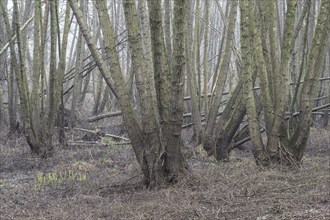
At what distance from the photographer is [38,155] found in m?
7.81

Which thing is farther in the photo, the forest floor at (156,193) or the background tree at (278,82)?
the background tree at (278,82)

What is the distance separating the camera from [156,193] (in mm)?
4895

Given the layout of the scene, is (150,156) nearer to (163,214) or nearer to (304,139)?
(163,214)

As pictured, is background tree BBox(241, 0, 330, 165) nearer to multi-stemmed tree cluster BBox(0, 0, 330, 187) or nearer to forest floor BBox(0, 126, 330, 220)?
multi-stemmed tree cluster BBox(0, 0, 330, 187)

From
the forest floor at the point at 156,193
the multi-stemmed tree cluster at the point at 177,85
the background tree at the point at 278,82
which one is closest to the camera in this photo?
the forest floor at the point at 156,193

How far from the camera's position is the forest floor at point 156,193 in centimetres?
420

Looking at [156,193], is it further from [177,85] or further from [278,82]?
[278,82]

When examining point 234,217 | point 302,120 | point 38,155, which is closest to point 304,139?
point 302,120

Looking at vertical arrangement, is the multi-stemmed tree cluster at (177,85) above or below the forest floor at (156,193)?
above

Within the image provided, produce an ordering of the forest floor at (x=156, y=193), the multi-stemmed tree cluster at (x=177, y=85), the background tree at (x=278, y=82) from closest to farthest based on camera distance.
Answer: the forest floor at (x=156, y=193) < the multi-stemmed tree cluster at (x=177, y=85) < the background tree at (x=278, y=82)

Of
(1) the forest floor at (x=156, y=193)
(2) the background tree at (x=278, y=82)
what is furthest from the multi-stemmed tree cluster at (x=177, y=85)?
(1) the forest floor at (x=156, y=193)

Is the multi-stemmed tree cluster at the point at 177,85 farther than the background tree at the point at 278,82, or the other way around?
the background tree at the point at 278,82

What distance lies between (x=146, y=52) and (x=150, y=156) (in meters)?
1.92

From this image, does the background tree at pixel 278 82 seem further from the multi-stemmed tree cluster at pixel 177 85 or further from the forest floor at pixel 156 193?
the forest floor at pixel 156 193
